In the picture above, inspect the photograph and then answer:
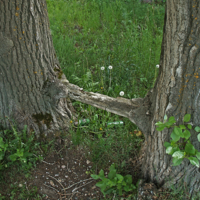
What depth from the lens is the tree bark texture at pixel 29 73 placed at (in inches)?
88.0

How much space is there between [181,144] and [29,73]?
1687mm

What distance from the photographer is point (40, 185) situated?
2359 millimetres

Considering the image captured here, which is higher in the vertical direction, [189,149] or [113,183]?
[189,149]

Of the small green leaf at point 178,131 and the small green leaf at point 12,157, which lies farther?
the small green leaf at point 12,157

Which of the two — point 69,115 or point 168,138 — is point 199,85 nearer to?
point 168,138

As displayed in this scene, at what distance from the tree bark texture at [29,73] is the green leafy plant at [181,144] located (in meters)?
1.27

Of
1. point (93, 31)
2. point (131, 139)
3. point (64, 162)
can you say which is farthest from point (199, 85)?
point (93, 31)

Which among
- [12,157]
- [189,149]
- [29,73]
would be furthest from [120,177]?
[29,73]

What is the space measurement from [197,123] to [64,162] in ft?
4.99

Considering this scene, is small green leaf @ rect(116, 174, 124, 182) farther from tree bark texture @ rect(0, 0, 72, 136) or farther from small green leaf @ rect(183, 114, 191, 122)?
tree bark texture @ rect(0, 0, 72, 136)

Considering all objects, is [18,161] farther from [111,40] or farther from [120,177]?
[111,40]

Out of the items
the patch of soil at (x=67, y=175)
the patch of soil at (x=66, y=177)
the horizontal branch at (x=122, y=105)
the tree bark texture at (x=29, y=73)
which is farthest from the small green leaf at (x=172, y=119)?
the tree bark texture at (x=29, y=73)

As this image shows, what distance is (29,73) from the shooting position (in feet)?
8.09

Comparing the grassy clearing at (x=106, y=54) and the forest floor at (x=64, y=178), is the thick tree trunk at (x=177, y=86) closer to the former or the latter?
the forest floor at (x=64, y=178)
